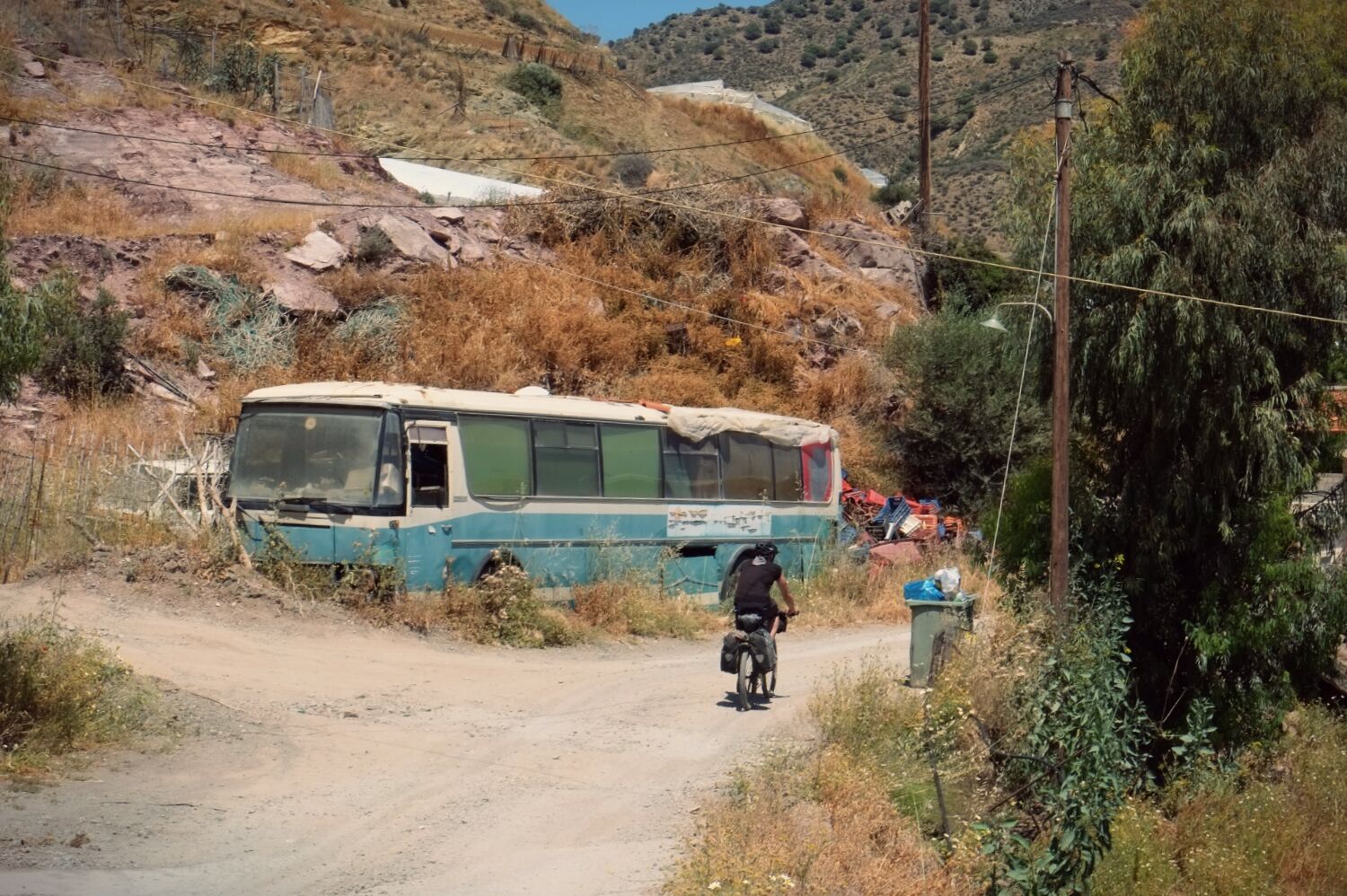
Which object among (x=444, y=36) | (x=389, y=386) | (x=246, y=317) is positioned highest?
(x=444, y=36)

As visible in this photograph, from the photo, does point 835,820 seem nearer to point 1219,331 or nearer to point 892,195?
point 1219,331

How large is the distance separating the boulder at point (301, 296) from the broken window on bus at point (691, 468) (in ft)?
33.9

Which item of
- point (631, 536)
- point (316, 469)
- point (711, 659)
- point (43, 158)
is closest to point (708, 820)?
point (711, 659)

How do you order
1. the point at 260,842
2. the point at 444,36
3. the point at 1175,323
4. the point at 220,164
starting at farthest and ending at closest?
the point at 444,36 < the point at 220,164 < the point at 1175,323 < the point at 260,842

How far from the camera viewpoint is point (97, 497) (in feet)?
56.2

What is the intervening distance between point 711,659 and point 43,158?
75.4 feet

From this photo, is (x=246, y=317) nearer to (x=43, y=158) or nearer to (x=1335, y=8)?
(x=43, y=158)

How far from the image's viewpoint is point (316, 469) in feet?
55.4

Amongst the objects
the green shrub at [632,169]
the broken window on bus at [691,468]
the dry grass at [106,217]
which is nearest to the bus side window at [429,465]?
the broken window on bus at [691,468]

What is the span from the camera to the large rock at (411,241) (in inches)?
1197

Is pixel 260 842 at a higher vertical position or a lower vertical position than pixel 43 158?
lower

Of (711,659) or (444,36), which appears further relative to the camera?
(444,36)

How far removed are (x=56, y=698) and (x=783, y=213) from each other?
95.8 ft

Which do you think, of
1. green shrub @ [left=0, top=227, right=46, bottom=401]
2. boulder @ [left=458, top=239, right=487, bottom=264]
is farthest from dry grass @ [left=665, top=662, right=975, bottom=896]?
boulder @ [left=458, top=239, right=487, bottom=264]
